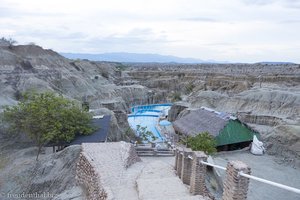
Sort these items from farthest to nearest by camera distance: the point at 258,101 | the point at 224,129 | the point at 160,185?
the point at 258,101 < the point at 224,129 < the point at 160,185

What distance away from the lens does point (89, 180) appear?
52.3ft

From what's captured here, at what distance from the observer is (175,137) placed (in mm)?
38125

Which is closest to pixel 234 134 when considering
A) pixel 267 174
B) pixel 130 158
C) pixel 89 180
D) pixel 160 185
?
pixel 267 174

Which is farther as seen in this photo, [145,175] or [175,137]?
[175,137]

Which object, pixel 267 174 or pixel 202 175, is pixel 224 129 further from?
pixel 202 175

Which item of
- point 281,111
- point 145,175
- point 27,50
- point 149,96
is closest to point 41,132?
point 145,175

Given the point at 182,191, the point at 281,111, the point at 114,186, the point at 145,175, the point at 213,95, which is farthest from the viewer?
the point at 213,95

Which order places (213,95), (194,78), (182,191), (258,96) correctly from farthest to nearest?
(194,78)
(213,95)
(258,96)
(182,191)

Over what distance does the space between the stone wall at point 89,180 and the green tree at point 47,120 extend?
569 cm

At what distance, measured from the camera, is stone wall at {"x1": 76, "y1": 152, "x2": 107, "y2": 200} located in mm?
13868

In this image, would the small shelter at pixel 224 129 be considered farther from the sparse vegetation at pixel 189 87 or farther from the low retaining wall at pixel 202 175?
the sparse vegetation at pixel 189 87

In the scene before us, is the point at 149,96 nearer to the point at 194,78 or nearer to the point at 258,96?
the point at 194,78

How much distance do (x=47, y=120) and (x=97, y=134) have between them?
388 cm

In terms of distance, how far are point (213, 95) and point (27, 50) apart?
37.1 m
